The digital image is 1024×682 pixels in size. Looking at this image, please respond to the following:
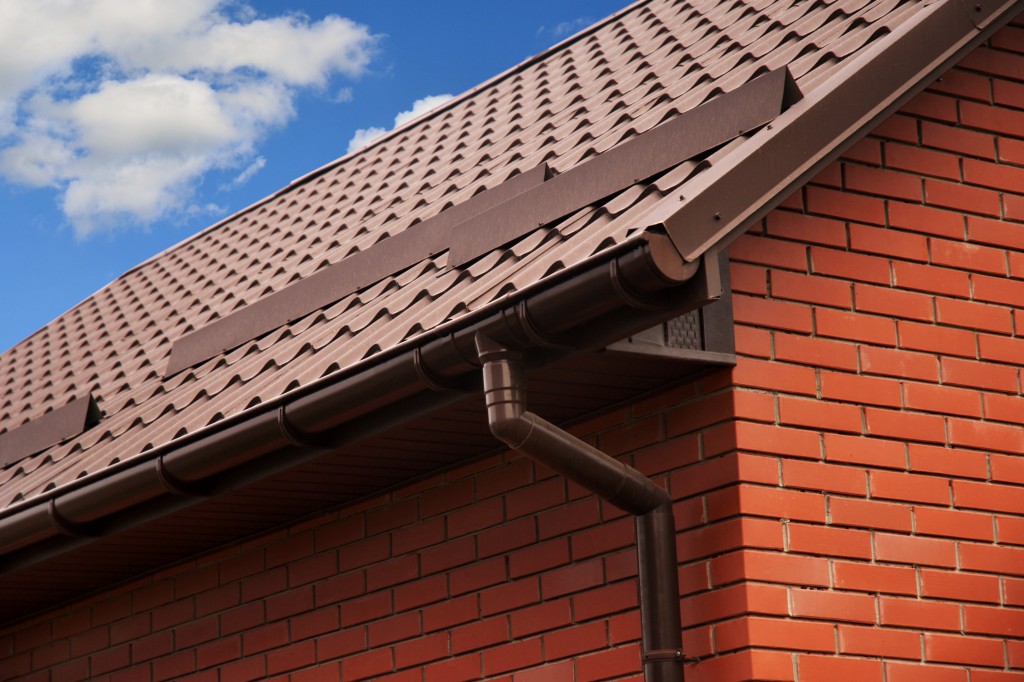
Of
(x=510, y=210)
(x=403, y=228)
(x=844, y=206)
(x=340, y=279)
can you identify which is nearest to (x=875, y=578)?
(x=844, y=206)

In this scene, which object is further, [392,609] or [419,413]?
[392,609]

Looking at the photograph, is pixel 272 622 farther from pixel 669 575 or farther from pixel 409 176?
pixel 409 176

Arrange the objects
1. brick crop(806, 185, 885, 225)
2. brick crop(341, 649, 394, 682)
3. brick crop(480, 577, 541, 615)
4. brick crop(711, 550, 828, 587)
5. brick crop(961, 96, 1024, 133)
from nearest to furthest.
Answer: brick crop(711, 550, 828, 587) → brick crop(806, 185, 885, 225) → brick crop(480, 577, 541, 615) → brick crop(961, 96, 1024, 133) → brick crop(341, 649, 394, 682)

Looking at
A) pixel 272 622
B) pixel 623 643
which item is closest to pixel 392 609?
pixel 272 622

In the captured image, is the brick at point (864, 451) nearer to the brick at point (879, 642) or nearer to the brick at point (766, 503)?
the brick at point (766, 503)

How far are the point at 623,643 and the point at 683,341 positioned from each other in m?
0.92

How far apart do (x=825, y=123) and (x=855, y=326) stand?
66 centimetres

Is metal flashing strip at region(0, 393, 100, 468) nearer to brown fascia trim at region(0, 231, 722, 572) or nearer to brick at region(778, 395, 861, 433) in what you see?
brown fascia trim at region(0, 231, 722, 572)

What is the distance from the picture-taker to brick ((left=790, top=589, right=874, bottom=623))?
410 cm

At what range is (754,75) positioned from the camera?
480 centimetres

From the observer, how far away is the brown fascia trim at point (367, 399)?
12.0 ft

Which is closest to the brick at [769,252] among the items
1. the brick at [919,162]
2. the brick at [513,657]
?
the brick at [919,162]

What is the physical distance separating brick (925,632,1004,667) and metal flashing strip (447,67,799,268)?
62.6 inches

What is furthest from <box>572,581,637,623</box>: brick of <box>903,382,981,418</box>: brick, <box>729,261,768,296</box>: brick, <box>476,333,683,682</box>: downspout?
<box>903,382,981,418</box>: brick
